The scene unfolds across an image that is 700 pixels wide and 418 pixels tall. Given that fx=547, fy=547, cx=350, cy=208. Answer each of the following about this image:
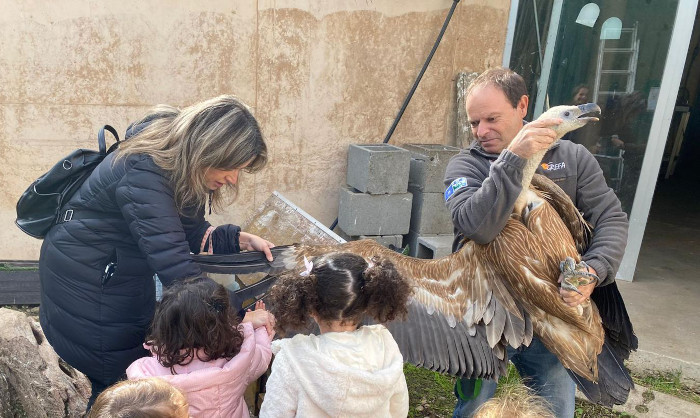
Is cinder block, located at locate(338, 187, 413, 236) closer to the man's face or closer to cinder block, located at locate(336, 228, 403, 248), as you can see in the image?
cinder block, located at locate(336, 228, 403, 248)

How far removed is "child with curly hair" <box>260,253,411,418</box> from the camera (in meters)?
1.70

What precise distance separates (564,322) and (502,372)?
33cm

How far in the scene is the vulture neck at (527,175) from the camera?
2.04m

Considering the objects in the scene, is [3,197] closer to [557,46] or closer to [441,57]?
[441,57]

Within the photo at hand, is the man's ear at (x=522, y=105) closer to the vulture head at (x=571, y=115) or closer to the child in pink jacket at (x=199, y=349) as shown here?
the vulture head at (x=571, y=115)

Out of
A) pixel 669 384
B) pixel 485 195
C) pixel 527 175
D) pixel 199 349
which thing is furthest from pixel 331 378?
pixel 669 384

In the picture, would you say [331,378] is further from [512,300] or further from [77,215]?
[77,215]

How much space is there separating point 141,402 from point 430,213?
13.3 ft

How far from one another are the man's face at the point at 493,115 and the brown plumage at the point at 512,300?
0.20 meters

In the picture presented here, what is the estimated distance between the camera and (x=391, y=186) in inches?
201

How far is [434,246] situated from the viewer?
16.5 ft

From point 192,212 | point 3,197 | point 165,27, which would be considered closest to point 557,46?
point 165,27

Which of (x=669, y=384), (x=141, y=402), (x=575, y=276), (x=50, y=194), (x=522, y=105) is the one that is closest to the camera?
(x=141, y=402)

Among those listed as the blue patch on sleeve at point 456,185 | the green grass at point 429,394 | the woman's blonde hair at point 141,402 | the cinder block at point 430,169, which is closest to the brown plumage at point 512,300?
the blue patch on sleeve at point 456,185
